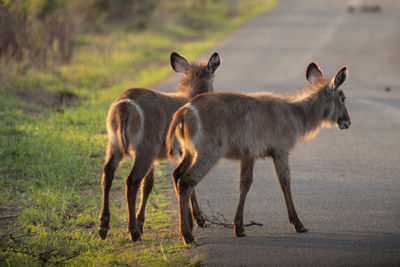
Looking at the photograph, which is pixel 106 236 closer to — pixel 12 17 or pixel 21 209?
pixel 21 209

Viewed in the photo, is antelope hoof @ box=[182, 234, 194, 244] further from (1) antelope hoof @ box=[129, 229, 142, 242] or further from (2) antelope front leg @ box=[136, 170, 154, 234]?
(2) antelope front leg @ box=[136, 170, 154, 234]

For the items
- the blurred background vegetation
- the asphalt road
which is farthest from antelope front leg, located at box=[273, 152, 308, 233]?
the blurred background vegetation

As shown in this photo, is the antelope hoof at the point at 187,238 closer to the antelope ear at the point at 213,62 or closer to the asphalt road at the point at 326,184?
the asphalt road at the point at 326,184

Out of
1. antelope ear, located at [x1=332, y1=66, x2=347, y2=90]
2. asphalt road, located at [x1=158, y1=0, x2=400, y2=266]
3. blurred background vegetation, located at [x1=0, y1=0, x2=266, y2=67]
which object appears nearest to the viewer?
asphalt road, located at [x1=158, y1=0, x2=400, y2=266]

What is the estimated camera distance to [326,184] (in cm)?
770

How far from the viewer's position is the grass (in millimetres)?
5562

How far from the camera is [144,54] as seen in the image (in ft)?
62.2

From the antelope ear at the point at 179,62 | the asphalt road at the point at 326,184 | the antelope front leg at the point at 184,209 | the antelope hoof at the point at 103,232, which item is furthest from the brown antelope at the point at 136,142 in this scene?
the antelope ear at the point at 179,62

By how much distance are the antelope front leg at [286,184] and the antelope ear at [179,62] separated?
2.18m

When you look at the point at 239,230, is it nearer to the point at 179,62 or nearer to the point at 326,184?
the point at 326,184

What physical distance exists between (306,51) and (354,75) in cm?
333

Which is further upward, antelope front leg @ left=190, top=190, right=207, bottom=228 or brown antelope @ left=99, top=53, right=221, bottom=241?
brown antelope @ left=99, top=53, right=221, bottom=241

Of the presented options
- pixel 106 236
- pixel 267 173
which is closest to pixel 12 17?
pixel 267 173

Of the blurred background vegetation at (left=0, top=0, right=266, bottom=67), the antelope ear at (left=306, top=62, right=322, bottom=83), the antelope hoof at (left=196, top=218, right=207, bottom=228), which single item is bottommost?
the antelope hoof at (left=196, top=218, right=207, bottom=228)
